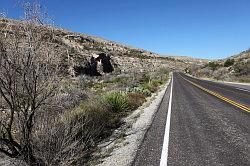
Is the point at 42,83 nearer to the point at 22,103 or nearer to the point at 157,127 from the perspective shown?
the point at 22,103

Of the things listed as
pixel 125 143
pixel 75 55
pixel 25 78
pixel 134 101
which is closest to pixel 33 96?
pixel 25 78

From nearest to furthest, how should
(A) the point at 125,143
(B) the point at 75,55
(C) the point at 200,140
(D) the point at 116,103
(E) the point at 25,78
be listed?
(E) the point at 25,78 → (C) the point at 200,140 → (A) the point at 125,143 → (D) the point at 116,103 → (B) the point at 75,55

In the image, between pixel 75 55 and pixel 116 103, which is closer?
pixel 116 103

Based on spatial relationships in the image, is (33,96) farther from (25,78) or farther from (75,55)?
(75,55)

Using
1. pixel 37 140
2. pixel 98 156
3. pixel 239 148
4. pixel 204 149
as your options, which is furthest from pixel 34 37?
pixel 239 148

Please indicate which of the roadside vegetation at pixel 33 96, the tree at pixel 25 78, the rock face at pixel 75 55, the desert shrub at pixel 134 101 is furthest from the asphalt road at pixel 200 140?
the desert shrub at pixel 134 101

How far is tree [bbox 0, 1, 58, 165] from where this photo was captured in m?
7.54

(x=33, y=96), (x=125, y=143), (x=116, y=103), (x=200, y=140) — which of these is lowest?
(x=125, y=143)

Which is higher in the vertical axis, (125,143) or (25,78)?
(25,78)

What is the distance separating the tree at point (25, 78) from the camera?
24.7 feet

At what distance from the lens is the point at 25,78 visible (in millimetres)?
7688

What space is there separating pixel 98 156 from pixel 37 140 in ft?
5.17

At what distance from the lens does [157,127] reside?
36.6 feet

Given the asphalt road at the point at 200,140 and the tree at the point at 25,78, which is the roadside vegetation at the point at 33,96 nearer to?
the tree at the point at 25,78
